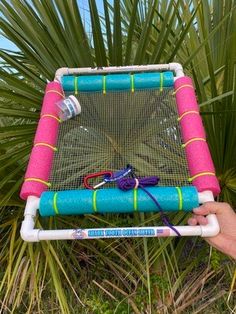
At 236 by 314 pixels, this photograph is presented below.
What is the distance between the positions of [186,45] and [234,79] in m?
0.45

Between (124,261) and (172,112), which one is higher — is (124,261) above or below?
below

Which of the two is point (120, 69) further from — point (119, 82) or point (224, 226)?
point (224, 226)

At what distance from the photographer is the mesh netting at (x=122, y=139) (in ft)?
3.01

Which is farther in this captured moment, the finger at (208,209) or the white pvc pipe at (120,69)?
the white pvc pipe at (120,69)

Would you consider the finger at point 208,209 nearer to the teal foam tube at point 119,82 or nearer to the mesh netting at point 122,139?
the mesh netting at point 122,139

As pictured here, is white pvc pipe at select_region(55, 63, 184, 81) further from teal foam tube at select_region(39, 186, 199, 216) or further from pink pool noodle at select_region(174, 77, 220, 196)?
teal foam tube at select_region(39, 186, 199, 216)

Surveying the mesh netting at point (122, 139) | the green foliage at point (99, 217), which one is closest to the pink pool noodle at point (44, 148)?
the mesh netting at point (122, 139)

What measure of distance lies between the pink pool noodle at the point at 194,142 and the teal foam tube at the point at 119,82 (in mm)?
52

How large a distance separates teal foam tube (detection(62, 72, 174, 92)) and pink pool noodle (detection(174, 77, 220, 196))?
52 mm

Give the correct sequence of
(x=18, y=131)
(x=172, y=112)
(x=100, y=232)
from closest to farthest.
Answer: (x=100, y=232) → (x=172, y=112) → (x=18, y=131)

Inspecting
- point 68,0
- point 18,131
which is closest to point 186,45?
point 68,0

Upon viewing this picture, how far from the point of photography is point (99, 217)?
1277mm

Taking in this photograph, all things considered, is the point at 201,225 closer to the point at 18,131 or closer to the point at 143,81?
the point at 143,81

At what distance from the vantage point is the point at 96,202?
0.79 m
